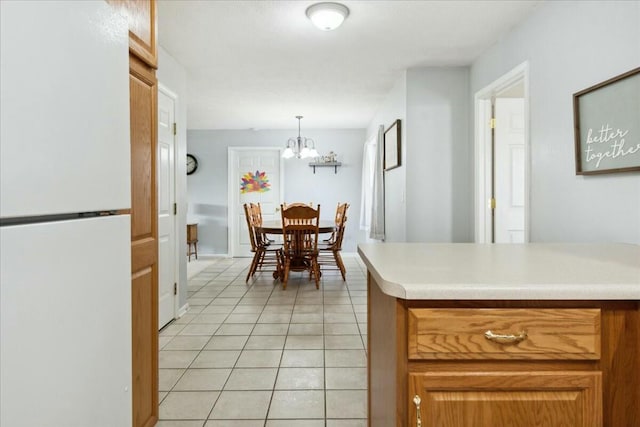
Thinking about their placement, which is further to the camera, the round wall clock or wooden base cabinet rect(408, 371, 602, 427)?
the round wall clock

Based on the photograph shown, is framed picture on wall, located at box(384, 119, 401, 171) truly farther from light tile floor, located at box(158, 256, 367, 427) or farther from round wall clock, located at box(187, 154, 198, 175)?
round wall clock, located at box(187, 154, 198, 175)

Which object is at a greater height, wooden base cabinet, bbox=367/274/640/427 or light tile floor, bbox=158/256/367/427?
wooden base cabinet, bbox=367/274/640/427

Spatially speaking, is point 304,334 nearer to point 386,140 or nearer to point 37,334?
point 37,334

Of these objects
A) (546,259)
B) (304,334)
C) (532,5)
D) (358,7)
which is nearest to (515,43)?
(532,5)

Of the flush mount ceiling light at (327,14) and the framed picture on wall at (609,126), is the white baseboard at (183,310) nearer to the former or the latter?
the flush mount ceiling light at (327,14)

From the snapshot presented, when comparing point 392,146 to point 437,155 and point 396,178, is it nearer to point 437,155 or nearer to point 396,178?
point 396,178

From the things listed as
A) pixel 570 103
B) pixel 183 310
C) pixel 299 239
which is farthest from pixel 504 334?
pixel 299 239

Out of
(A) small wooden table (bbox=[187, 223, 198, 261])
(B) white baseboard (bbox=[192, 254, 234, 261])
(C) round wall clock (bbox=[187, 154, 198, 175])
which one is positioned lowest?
(B) white baseboard (bbox=[192, 254, 234, 261])

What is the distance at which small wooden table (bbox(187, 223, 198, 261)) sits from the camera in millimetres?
6488

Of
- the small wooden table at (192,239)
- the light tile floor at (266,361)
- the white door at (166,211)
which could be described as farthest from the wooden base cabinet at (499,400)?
the small wooden table at (192,239)

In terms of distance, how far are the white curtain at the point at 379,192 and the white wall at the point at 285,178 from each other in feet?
6.29

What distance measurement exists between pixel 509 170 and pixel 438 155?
25.7 inches

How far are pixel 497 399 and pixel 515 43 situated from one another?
8.61 ft

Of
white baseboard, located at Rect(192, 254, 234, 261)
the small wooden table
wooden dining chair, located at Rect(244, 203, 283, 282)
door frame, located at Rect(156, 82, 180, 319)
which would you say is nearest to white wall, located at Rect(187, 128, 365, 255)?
white baseboard, located at Rect(192, 254, 234, 261)
